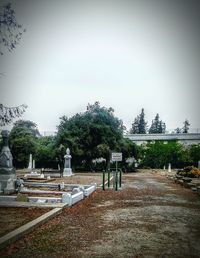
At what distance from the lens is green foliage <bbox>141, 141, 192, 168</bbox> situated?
5553 cm

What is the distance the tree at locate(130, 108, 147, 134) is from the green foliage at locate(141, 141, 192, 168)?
42647 millimetres

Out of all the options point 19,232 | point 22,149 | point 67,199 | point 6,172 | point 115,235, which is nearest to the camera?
point 19,232

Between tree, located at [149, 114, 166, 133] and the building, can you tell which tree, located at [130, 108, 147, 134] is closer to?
tree, located at [149, 114, 166, 133]

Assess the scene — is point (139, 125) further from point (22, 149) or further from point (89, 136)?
point (89, 136)

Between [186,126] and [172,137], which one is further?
[186,126]

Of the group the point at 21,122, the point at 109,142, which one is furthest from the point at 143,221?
the point at 21,122

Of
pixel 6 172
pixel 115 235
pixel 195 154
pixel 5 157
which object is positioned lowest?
pixel 115 235

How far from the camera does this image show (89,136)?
41906 mm

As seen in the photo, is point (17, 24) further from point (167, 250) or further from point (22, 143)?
point (22, 143)

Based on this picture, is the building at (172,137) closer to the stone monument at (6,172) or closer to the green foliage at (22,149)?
the green foliage at (22,149)

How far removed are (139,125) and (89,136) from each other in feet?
207

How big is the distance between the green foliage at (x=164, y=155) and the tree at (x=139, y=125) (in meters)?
42.6

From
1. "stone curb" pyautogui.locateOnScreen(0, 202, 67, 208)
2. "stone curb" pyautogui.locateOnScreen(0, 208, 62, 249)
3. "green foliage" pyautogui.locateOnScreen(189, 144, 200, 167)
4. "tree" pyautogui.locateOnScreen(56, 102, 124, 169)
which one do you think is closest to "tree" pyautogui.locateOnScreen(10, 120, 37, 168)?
"tree" pyautogui.locateOnScreen(56, 102, 124, 169)

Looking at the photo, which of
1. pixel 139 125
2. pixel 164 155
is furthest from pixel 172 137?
pixel 164 155
